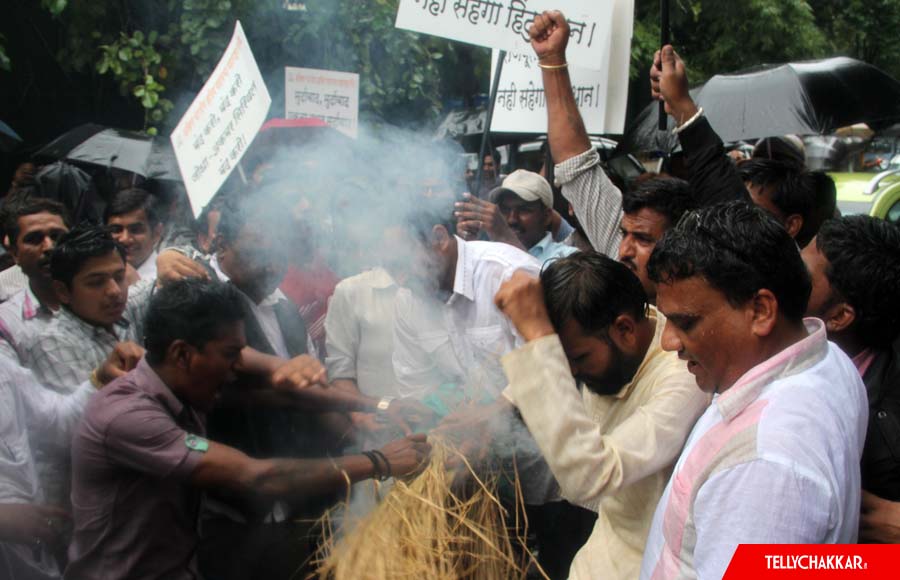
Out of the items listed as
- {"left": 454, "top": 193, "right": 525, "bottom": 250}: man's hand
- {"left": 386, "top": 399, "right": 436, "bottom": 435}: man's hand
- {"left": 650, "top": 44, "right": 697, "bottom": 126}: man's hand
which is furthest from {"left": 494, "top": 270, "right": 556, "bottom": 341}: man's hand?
{"left": 454, "top": 193, "right": 525, "bottom": 250}: man's hand

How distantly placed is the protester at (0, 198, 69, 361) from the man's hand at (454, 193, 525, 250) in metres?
1.72

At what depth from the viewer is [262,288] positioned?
3.52 m

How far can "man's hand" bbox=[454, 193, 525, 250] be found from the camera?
3662 mm

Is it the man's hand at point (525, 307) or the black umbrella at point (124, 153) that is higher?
the man's hand at point (525, 307)

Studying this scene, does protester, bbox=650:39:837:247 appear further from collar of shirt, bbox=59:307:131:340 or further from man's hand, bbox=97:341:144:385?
collar of shirt, bbox=59:307:131:340

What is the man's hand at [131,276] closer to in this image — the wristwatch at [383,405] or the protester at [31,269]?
the protester at [31,269]

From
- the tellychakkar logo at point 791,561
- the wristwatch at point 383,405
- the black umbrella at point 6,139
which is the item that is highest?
the tellychakkar logo at point 791,561

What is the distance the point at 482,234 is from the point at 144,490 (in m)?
2.34

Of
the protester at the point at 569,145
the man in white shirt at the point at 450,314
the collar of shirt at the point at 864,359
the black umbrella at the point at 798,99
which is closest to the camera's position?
the collar of shirt at the point at 864,359

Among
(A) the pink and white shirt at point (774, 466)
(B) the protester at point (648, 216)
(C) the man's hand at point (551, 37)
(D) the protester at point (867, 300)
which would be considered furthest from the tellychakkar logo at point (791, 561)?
(C) the man's hand at point (551, 37)

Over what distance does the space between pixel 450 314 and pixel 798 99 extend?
15.1 feet

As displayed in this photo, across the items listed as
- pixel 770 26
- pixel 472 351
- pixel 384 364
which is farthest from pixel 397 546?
pixel 770 26

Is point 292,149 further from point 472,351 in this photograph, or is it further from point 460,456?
point 460,456

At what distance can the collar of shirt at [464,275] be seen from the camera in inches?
128
